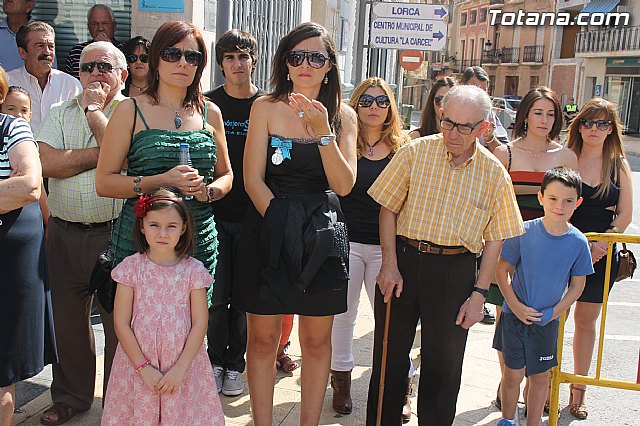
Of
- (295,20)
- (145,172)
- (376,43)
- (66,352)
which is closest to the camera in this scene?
(145,172)

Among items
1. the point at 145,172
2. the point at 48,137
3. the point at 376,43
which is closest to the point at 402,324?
the point at 145,172

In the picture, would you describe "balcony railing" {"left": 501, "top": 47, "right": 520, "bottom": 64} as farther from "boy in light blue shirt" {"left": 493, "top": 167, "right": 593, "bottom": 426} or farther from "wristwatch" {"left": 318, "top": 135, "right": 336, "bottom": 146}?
"wristwatch" {"left": 318, "top": 135, "right": 336, "bottom": 146}

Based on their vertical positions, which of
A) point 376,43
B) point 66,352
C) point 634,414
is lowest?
point 634,414

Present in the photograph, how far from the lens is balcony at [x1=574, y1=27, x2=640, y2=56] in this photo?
34469mm

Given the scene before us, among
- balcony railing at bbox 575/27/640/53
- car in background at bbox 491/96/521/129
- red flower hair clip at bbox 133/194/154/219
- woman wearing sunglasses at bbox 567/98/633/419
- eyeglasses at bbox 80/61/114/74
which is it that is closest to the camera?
red flower hair clip at bbox 133/194/154/219

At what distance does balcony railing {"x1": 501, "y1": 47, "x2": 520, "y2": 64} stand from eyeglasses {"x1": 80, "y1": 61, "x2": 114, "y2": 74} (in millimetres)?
52346

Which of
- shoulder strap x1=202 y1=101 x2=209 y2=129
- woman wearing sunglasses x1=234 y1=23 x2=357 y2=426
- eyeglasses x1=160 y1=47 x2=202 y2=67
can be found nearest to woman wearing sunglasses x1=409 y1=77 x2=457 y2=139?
woman wearing sunglasses x1=234 y1=23 x2=357 y2=426

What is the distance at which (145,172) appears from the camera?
307 centimetres

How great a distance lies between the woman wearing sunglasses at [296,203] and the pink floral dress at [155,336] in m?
0.35

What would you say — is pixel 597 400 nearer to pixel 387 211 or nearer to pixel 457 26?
pixel 387 211

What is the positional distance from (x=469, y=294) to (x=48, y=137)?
2.28 m

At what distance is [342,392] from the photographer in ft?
13.4

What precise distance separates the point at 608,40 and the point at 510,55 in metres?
16.3

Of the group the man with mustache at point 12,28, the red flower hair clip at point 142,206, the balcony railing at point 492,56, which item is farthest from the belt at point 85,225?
the balcony railing at point 492,56
